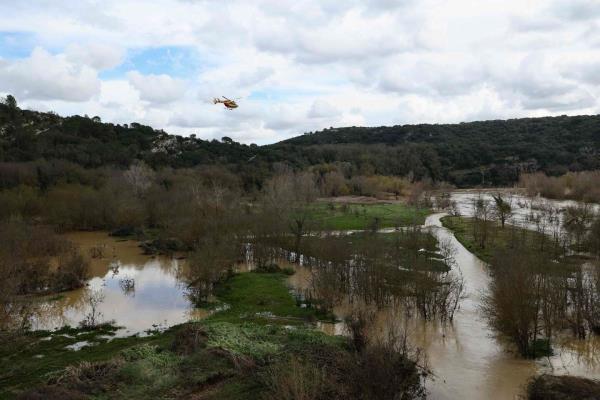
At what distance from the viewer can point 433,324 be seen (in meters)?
22.8

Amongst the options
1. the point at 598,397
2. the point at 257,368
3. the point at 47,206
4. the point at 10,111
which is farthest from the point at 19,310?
the point at 10,111

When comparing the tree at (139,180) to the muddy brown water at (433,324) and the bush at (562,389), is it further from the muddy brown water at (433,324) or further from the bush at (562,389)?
the bush at (562,389)

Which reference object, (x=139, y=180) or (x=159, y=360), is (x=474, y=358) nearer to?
(x=159, y=360)

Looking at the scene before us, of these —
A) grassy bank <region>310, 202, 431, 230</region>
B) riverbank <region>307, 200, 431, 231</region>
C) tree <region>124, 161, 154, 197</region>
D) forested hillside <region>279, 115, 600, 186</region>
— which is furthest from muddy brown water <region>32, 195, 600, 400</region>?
forested hillside <region>279, 115, 600, 186</region>

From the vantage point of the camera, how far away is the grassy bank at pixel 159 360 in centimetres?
1489

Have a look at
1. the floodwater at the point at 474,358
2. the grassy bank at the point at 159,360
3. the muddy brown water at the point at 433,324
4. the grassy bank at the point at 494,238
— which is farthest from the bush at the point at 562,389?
the grassy bank at the point at 494,238

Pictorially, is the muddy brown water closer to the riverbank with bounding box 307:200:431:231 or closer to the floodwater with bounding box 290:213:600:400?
the floodwater with bounding box 290:213:600:400

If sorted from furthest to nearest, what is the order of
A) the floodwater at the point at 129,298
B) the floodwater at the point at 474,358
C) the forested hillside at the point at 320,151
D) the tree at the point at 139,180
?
the forested hillside at the point at 320,151 < the tree at the point at 139,180 < the floodwater at the point at 129,298 < the floodwater at the point at 474,358

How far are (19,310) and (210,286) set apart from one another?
10057mm

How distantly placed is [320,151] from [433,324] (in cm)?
11401

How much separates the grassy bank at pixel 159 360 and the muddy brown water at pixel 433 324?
2535 mm

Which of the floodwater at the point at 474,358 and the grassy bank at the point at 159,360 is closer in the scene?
the grassy bank at the point at 159,360

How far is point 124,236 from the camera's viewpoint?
51781 millimetres

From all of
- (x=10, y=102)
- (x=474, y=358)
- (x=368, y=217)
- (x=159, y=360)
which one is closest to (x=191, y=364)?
(x=159, y=360)
